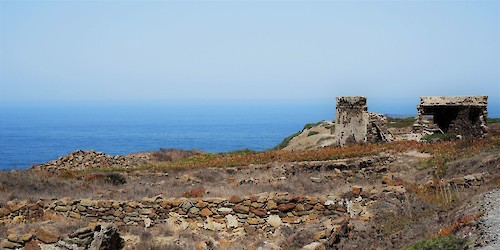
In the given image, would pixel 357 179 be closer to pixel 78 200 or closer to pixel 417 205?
pixel 417 205

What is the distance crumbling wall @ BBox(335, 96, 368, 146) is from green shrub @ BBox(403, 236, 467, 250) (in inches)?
846

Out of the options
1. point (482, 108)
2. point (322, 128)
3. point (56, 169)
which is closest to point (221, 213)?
point (56, 169)

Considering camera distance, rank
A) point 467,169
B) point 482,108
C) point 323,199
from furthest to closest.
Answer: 1. point 482,108
2. point 467,169
3. point 323,199

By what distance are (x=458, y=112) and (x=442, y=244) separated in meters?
25.3

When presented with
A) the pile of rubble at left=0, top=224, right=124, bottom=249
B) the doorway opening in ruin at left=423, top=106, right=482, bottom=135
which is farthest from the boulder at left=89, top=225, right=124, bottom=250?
the doorway opening in ruin at left=423, top=106, right=482, bottom=135

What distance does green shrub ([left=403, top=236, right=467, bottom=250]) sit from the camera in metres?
8.09

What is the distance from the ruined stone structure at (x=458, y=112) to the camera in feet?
95.9

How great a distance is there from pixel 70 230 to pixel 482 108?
2622cm

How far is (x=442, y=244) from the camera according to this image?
8.17m

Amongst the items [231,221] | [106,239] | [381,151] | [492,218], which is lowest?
[231,221]

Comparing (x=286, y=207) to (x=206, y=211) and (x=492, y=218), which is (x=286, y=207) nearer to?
(x=206, y=211)

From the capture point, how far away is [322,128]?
4969 cm

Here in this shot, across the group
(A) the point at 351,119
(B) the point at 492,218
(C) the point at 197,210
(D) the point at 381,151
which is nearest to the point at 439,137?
(A) the point at 351,119

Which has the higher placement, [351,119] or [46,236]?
[351,119]
